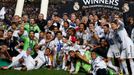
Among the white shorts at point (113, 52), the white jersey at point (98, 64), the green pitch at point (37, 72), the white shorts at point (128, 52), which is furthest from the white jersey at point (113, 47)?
the green pitch at point (37, 72)

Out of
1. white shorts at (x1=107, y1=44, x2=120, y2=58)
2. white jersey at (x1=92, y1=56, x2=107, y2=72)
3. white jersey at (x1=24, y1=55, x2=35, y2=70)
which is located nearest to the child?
white jersey at (x1=92, y1=56, x2=107, y2=72)

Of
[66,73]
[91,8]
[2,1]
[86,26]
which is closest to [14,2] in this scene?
[2,1]

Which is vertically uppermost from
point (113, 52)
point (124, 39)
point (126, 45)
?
point (124, 39)

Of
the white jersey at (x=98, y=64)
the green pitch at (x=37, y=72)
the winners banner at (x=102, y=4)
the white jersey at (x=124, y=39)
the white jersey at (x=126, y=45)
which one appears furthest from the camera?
the winners banner at (x=102, y=4)

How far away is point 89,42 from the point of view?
1612 centimetres

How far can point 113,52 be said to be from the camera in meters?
14.8

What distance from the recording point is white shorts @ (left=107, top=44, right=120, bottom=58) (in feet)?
48.1

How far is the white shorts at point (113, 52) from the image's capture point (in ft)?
48.1

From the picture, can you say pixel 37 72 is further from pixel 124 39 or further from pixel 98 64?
pixel 124 39

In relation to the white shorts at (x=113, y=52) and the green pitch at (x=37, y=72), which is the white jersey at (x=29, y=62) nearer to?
the green pitch at (x=37, y=72)

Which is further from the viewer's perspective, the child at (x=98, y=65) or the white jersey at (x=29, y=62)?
the white jersey at (x=29, y=62)

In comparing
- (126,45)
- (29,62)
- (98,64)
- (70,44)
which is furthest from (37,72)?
(126,45)

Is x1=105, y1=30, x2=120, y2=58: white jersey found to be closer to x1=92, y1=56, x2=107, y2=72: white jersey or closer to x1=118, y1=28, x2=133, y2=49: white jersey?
x1=118, y1=28, x2=133, y2=49: white jersey

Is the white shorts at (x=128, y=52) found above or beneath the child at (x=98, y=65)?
above
